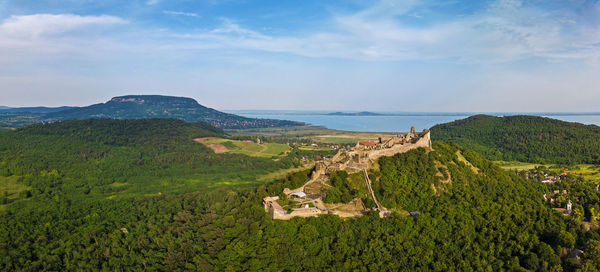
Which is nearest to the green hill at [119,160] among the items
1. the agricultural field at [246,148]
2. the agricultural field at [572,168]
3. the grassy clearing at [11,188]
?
the grassy clearing at [11,188]

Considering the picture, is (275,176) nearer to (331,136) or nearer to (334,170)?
(334,170)

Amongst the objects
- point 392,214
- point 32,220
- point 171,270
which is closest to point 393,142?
point 392,214

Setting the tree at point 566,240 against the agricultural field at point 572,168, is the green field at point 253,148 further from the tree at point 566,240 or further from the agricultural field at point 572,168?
the tree at point 566,240

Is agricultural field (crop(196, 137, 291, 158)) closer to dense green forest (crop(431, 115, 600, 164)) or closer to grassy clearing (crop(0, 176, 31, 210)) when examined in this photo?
grassy clearing (crop(0, 176, 31, 210))

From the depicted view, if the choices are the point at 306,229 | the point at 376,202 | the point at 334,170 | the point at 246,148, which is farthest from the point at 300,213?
the point at 246,148

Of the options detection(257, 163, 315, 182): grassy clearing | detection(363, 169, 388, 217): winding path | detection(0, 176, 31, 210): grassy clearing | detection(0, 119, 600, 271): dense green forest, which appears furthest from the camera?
detection(257, 163, 315, 182): grassy clearing

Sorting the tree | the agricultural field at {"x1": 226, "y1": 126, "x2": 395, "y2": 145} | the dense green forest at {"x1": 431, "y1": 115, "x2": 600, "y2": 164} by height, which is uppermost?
the dense green forest at {"x1": 431, "y1": 115, "x2": 600, "y2": 164}

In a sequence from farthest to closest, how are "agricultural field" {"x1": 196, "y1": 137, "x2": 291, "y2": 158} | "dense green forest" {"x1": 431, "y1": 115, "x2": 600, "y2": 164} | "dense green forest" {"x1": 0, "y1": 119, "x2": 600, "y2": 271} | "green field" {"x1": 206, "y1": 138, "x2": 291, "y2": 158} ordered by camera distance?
"green field" {"x1": 206, "y1": 138, "x2": 291, "y2": 158} < "agricultural field" {"x1": 196, "y1": 137, "x2": 291, "y2": 158} < "dense green forest" {"x1": 431, "y1": 115, "x2": 600, "y2": 164} < "dense green forest" {"x1": 0, "y1": 119, "x2": 600, "y2": 271}

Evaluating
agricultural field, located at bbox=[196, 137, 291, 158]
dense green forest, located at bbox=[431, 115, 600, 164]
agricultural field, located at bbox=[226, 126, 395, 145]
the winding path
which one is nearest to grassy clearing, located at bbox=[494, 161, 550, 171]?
dense green forest, located at bbox=[431, 115, 600, 164]
